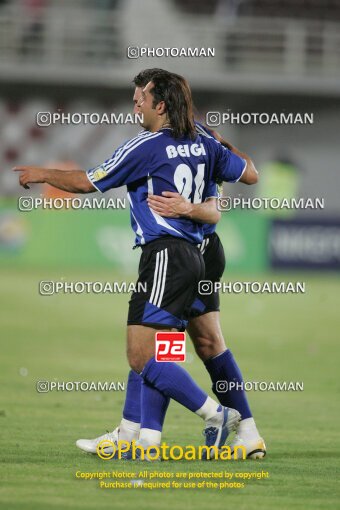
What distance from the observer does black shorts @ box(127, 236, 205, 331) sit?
6285 mm

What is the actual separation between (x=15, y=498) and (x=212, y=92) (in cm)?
2551

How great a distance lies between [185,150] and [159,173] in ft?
0.64

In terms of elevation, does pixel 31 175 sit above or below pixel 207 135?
below

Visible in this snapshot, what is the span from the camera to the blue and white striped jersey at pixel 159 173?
247 inches

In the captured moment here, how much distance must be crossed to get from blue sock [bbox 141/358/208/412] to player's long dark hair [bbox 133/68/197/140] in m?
1.25

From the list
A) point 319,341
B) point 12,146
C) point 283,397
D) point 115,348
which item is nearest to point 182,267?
point 283,397

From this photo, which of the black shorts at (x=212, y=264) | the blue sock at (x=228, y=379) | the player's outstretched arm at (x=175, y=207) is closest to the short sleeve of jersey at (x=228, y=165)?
the player's outstretched arm at (x=175, y=207)

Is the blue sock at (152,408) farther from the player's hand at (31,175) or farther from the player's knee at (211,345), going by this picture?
the player's hand at (31,175)

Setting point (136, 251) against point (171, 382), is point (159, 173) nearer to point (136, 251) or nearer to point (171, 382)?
point (171, 382)

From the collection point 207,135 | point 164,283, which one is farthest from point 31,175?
point 207,135

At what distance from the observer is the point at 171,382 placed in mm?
6320

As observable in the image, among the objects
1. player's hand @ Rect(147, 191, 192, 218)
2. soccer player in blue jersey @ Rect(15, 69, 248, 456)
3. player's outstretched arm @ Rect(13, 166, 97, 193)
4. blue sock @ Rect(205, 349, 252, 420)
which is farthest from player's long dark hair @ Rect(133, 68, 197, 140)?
blue sock @ Rect(205, 349, 252, 420)

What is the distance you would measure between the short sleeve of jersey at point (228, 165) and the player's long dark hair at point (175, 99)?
0.70 feet

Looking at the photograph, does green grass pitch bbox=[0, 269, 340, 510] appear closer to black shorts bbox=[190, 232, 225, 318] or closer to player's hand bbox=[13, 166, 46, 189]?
black shorts bbox=[190, 232, 225, 318]
